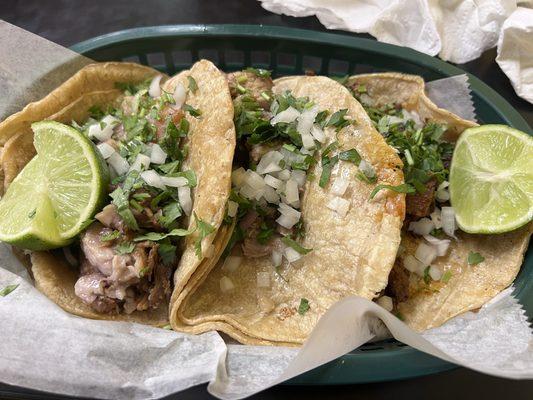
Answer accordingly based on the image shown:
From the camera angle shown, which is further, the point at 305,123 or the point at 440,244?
the point at 440,244

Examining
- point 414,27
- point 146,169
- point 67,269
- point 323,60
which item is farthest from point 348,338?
point 414,27

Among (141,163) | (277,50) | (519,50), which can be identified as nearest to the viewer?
(141,163)

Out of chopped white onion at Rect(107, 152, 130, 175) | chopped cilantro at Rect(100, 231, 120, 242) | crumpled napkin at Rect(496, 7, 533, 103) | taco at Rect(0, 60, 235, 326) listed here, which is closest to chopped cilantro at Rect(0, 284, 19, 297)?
taco at Rect(0, 60, 235, 326)

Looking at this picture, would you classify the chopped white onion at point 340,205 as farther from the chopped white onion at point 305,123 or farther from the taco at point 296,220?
the chopped white onion at point 305,123

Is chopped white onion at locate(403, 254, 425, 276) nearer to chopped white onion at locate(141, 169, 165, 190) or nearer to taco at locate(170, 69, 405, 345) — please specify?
taco at locate(170, 69, 405, 345)

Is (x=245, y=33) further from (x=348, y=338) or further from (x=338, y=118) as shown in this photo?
(x=348, y=338)

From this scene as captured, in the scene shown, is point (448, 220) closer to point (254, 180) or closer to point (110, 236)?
point (254, 180)

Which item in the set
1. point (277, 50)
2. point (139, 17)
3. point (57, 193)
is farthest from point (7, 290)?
point (139, 17)
